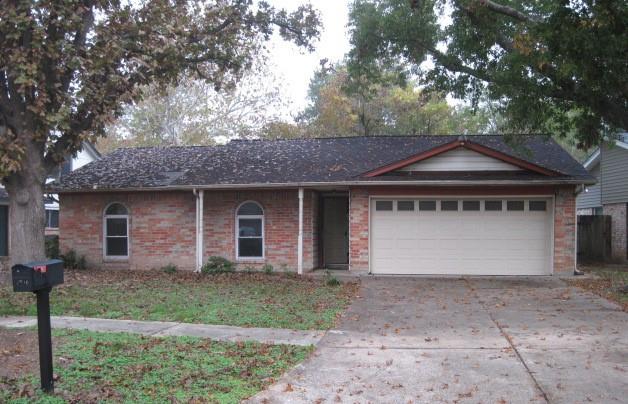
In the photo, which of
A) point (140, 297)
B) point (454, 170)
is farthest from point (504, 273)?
point (140, 297)

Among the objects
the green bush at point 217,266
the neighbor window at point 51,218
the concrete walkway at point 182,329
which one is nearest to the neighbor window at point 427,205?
the green bush at point 217,266

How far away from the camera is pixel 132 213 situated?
1809 cm

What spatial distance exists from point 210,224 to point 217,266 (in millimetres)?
1346

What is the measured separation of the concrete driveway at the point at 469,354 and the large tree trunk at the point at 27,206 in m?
7.77

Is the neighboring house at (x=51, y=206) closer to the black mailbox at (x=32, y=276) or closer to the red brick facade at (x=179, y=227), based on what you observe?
the red brick facade at (x=179, y=227)

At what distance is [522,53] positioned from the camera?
11.0m

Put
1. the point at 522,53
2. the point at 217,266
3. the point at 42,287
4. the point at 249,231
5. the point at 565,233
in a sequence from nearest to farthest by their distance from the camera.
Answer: the point at 42,287 → the point at 522,53 → the point at 565,233 → the point at 217,266 → the point at 249,231

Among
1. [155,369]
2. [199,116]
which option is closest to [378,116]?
[199,116]

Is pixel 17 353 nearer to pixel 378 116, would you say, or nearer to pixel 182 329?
pixel 182 329

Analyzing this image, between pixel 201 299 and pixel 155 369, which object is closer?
pixel 155 369

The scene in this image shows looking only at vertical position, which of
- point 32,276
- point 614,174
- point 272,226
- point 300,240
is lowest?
point 300,240

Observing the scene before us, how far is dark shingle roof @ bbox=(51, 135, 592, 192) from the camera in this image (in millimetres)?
16547

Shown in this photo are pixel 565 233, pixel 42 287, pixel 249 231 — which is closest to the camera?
pixel 42 287

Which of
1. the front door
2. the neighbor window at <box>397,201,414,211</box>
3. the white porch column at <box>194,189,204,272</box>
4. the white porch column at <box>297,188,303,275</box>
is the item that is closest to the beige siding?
the neighbor window at <box>397,201,414,211</box>
